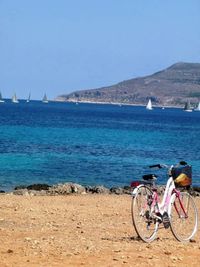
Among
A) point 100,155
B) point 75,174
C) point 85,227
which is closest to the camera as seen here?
point 85,227

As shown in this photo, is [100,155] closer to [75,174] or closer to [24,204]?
[75,174]

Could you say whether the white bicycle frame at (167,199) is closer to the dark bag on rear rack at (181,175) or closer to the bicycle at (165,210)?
the bicycle at (165,210)

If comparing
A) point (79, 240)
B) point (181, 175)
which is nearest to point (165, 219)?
point (181, 175)

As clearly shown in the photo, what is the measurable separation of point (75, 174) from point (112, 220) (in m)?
19.5

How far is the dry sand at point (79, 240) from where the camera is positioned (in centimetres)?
904

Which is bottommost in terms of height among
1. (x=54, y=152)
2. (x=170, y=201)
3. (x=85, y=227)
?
(x=54, y=152)

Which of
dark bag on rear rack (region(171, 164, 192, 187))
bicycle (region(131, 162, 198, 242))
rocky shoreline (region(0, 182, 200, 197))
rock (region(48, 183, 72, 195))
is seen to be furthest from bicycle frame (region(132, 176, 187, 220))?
rock (region(48, 183, 72, 195))

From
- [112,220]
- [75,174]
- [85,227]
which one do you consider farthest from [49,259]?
[75,174]

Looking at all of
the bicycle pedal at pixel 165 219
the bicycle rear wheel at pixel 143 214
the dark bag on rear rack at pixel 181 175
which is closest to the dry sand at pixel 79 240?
the bicycle rear wheel at pixel 143 214

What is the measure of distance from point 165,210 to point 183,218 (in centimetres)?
65

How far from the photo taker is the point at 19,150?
48688mm

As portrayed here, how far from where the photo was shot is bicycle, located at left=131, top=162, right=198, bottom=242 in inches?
416

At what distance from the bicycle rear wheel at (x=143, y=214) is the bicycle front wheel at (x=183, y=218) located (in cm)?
47

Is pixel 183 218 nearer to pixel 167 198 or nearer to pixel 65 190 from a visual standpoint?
pixel 167 198
